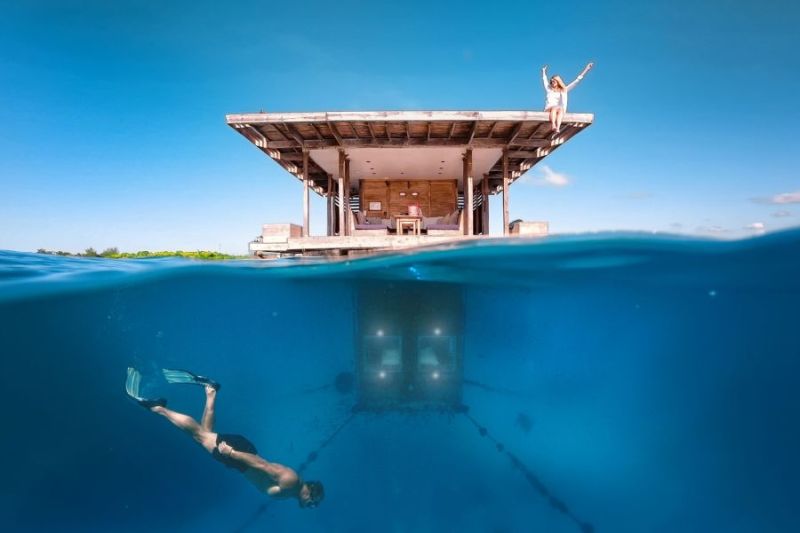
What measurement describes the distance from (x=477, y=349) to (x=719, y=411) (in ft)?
29.2

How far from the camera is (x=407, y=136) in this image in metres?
12.4

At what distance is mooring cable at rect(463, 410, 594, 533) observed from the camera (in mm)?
12463

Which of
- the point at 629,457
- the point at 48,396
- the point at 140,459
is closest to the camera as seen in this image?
the point at 629,457

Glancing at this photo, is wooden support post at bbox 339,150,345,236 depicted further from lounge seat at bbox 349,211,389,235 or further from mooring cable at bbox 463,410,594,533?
mooring cable at bbox 463,410,594,533

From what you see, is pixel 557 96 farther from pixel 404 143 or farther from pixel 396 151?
pixel 396 151

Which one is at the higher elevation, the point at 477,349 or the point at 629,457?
the point at 477,349

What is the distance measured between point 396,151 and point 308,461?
49.7 feet

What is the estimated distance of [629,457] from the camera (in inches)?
682

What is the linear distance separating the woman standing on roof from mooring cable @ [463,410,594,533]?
1260 centimetres

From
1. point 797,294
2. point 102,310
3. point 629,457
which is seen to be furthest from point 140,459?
point 797,294

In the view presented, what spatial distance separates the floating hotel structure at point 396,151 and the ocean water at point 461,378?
1.63 metres

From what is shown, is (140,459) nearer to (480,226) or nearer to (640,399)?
(480,226)

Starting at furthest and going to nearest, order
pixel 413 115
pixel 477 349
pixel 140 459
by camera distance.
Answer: pixel 140 459, pixel 477 349, pixel 413 115

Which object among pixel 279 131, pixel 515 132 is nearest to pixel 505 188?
pixel 515 132
